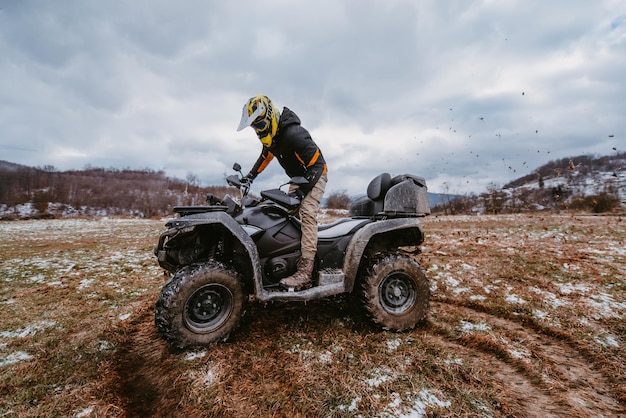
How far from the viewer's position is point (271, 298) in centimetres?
307

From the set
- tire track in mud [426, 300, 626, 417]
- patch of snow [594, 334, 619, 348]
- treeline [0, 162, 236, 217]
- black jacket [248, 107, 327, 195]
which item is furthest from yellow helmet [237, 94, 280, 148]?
treeline [0, 162, 236, 217]

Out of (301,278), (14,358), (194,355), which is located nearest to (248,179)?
(301,278)

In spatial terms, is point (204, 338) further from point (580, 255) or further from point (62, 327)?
point (580, 255)

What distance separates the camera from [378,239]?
12.9 feet

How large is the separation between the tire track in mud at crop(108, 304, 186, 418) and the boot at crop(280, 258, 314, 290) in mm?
1282

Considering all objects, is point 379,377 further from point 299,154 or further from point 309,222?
point 299,154

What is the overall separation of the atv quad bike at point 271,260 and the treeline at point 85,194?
59.5 meters

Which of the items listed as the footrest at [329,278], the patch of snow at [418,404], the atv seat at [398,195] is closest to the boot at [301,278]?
the footrest at [329,278]

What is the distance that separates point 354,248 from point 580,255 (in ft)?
18.1

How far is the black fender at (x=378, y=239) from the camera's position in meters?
3.44

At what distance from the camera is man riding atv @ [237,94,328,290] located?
335 centimetres

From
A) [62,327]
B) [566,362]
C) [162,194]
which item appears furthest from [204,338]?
[162,194]

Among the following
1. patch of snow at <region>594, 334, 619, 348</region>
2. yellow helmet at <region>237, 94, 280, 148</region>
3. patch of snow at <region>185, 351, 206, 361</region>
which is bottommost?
patch of snow at <region>185, 351, 206, 361</region>

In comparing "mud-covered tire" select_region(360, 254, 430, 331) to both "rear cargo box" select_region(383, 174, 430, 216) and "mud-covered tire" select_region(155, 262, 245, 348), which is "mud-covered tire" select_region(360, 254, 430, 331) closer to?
"rear cargo box" select_region(383, 174, 430, 216)
